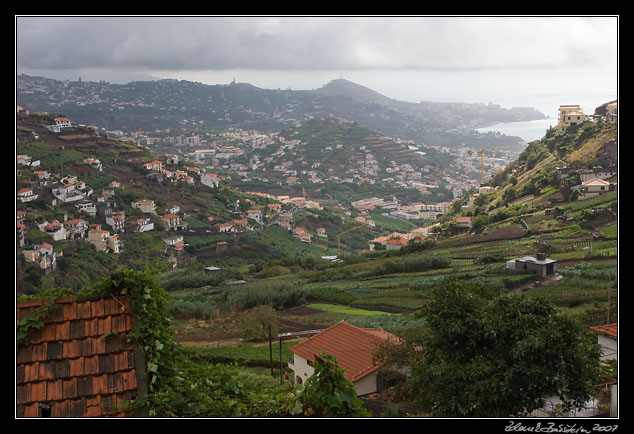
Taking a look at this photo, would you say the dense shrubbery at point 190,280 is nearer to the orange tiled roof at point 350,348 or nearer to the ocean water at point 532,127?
the orange tiled roof at point 350,348

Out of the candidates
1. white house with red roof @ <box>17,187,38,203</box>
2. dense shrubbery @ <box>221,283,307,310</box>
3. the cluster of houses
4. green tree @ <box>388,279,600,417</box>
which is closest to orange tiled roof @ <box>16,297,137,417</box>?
green tree @ <box>388,279,600,417</box>

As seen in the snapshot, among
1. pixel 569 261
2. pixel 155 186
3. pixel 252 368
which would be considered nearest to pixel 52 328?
pixel 252 368

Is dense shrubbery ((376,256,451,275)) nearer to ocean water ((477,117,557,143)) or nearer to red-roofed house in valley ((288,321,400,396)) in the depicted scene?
red-roofed house in valley ((288,321,400,396))

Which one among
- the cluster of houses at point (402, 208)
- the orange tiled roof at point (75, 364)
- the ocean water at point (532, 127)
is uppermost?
the ocean water at point (532, 127)

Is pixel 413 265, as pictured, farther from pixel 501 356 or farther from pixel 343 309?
pixel 501 356

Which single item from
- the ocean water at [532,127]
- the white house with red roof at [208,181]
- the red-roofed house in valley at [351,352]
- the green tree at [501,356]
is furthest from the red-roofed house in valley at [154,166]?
the green tree at [501,356]

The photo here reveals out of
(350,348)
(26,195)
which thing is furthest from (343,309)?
(26,195)
